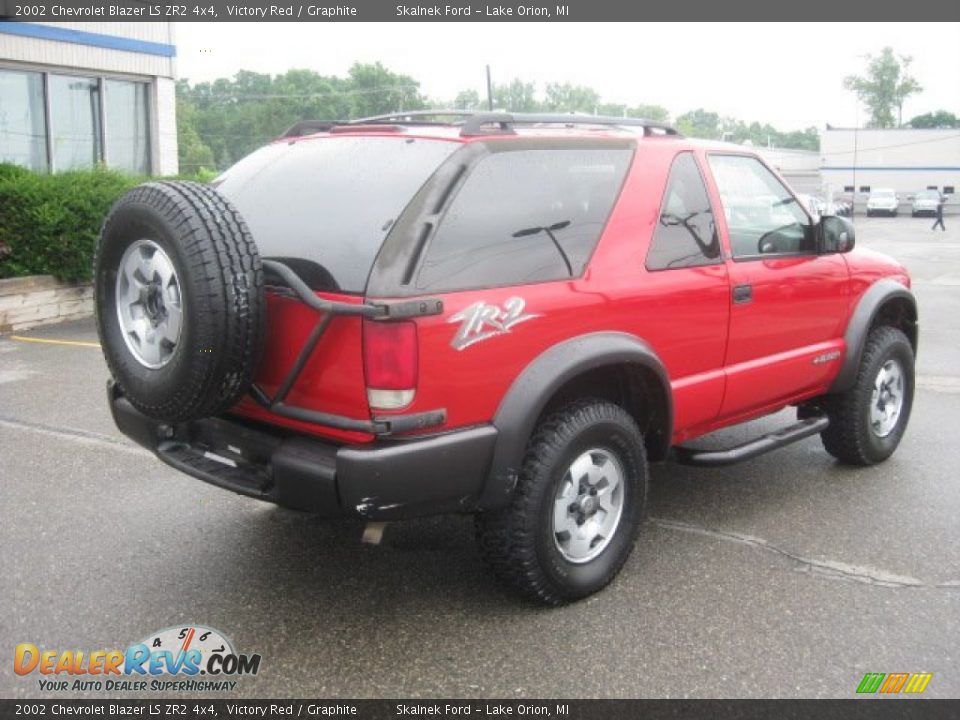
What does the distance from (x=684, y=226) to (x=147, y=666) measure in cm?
279

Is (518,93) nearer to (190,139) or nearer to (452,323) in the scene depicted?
(190,139)

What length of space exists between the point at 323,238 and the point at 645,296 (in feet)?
4.40

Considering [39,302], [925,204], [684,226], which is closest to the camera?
[684,226]

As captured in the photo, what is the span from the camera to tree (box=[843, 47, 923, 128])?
107 metres

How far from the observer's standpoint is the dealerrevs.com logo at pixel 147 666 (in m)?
3.18

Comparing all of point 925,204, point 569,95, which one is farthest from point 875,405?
point 569,95

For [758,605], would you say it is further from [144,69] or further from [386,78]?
[386,78]

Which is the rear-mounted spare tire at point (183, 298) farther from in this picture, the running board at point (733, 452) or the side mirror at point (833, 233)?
the side mirror at point (833, 233)

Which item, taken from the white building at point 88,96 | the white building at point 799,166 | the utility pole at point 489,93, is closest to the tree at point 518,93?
the white building at point 799,166

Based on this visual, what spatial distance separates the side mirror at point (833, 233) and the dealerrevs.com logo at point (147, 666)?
3448mm

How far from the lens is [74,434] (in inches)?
237

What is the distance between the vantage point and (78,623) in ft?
11.6

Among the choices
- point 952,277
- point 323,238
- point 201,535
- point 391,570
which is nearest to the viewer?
point 323,238

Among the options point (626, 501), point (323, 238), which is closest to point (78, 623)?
point (323, 238)
